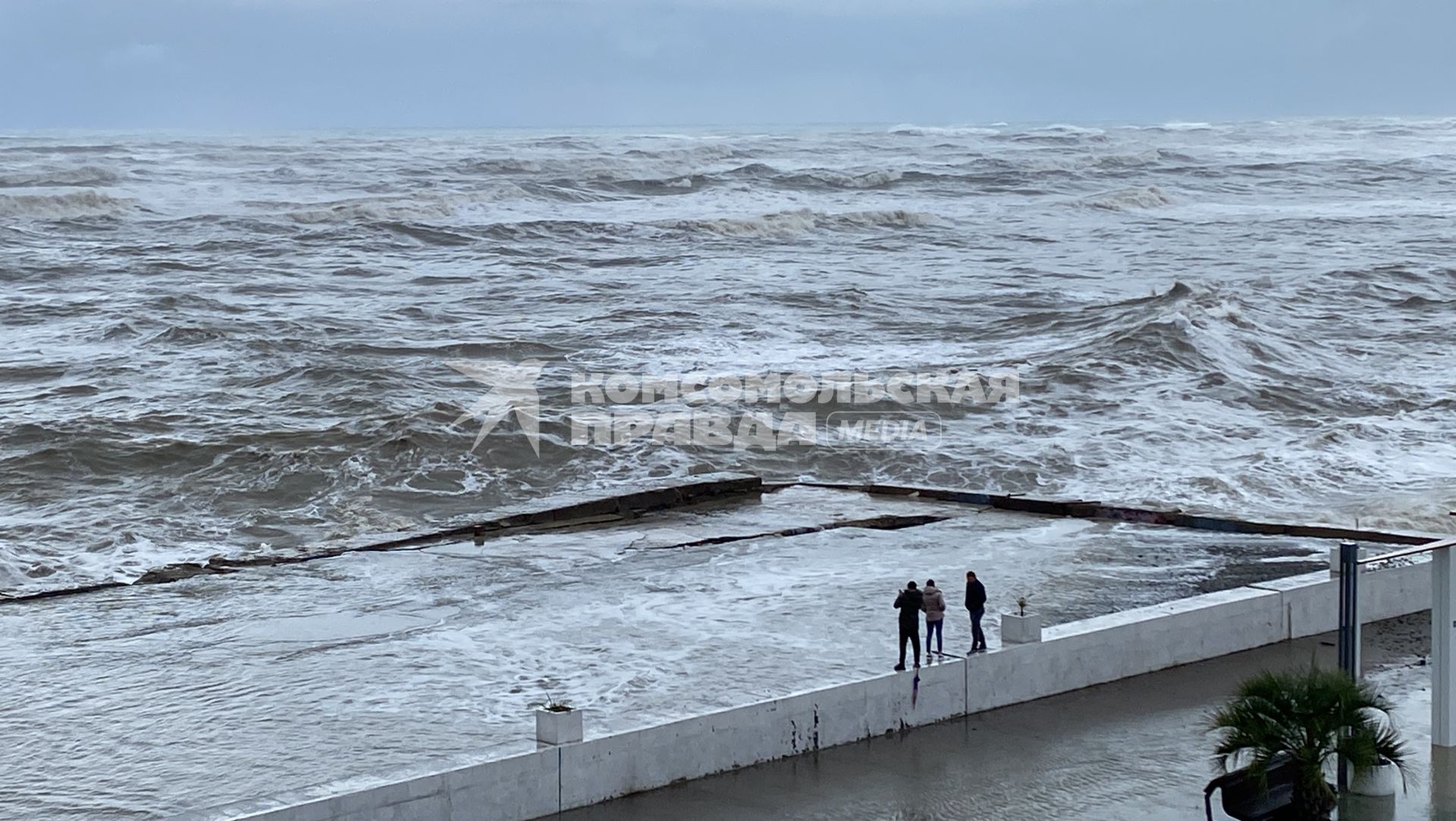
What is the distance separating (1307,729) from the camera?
9.38 metres

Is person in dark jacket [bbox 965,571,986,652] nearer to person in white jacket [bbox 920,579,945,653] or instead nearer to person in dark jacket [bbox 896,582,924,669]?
person in white jacket [bbox 920,579,945,653]

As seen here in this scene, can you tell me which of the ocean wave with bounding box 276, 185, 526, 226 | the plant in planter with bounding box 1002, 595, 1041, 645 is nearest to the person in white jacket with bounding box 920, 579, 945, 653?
the plant in planter with bounding box 1002, 595, 1041, 645

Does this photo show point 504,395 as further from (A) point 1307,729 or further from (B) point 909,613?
(A) point 1307,729

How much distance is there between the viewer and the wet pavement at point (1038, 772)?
10.5 m

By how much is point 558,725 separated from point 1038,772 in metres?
3.32

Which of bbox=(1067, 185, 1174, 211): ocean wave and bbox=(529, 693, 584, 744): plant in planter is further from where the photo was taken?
bbox=(1067, 185, 1174, 211): ocean wave

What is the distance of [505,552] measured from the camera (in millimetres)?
18953

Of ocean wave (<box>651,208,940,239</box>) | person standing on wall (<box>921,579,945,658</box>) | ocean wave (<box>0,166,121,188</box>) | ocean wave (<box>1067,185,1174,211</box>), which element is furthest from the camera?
ocean wave (<box>0,166,121,188</box>)

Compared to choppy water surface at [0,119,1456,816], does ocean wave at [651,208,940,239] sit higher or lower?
higher

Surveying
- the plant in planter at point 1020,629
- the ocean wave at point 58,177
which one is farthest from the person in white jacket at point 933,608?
the ocean wave at point 58,177

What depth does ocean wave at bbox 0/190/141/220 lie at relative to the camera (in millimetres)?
58188

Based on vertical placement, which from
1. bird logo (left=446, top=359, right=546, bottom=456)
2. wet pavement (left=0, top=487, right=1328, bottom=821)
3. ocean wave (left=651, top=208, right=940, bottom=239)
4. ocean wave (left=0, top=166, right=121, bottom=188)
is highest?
ocean wave (left=0, top=166, right=121, bottom=188)

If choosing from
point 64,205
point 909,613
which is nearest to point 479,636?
point 909,613

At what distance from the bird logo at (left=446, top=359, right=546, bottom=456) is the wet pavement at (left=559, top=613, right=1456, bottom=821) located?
13.8 m
